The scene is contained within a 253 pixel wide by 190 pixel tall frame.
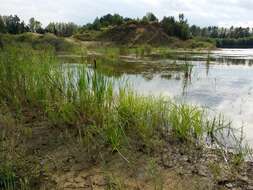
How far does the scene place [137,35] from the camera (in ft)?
161

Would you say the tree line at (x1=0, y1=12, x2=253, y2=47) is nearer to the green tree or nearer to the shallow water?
the green tree

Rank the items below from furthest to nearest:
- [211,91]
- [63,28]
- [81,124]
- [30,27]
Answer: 1. [63,28]
2. [30,27]
3. [211,91]
4. [81,124]

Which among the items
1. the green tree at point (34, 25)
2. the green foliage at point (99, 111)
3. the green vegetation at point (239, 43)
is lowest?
the green foliage at point (99, 111)

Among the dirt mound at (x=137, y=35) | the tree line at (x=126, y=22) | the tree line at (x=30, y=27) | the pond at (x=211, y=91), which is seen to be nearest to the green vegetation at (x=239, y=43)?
the tree line at (x=126, y=22)

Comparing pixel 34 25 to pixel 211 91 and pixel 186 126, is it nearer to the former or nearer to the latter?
pixel 211 91

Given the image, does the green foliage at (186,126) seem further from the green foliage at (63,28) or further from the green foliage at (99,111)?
the green foliage at (63,28)

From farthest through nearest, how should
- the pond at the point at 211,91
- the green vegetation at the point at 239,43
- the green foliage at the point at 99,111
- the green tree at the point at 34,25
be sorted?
the green vegetation at the point at 239,43 < the green tree at the point at 34,25 < the pond at the point at 211,91 < the green foliage at the point at 99,111

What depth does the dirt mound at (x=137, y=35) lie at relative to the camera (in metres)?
Answer: 48.6

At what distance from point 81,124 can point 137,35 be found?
45437 millimetres

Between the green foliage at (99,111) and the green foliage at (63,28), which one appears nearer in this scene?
the green foliage at (99,111)

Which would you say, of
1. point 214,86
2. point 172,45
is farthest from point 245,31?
point 214,86

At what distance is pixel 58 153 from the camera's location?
4148 millimetres

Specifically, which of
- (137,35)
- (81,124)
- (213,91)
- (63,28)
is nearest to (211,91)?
(213,91)

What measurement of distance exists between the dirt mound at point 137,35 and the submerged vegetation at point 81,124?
42266mm
